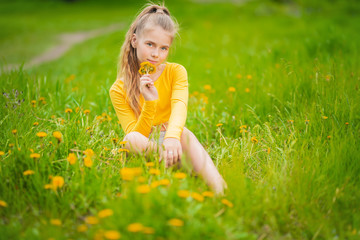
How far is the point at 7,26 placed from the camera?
14.3 m

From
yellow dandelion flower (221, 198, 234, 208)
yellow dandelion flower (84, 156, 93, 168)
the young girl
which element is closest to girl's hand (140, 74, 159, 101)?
the young girl

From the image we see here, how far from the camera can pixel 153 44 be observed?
2.25 m

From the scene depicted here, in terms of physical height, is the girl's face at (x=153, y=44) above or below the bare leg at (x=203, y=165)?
above

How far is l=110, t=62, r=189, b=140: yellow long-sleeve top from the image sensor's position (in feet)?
7.27

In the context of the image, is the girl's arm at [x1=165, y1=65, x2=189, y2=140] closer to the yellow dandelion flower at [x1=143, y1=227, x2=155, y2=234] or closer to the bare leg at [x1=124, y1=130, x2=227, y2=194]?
the bare leg at [x1=124, y1=130, x2=227, y2=194]

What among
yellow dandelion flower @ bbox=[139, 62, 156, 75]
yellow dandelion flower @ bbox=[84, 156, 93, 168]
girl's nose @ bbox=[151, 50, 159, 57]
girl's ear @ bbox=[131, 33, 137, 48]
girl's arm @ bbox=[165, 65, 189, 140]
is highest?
girl's ear @ bbox=[131, 33, 137, 48]

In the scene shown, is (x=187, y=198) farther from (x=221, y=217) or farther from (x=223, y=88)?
(x=223, y=88)

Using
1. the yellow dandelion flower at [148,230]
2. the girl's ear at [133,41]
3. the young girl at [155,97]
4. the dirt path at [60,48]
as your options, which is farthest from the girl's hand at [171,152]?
the dirt path at [60,48]

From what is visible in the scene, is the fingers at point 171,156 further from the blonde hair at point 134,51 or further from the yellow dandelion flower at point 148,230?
the yellow dandelion flower at point 148,230

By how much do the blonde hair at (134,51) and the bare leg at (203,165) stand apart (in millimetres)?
540

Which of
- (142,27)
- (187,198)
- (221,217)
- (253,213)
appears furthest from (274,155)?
(142,27)

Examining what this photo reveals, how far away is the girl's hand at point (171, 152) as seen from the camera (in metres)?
1.96

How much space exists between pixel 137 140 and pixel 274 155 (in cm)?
95

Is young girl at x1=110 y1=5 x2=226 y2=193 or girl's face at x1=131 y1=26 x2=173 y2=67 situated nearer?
young girl at x1=110 y1=5 x2=226 y2=193
